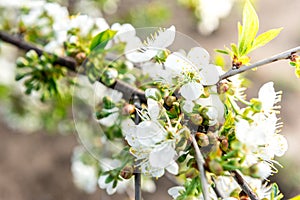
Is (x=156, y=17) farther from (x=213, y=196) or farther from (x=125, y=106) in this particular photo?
(x=213, y=196)

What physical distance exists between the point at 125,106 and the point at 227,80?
183mm

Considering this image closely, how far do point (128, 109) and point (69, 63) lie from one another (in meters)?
0.34

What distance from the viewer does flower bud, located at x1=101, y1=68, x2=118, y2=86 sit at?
83 centimetres

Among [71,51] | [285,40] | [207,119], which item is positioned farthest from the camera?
[285,40]

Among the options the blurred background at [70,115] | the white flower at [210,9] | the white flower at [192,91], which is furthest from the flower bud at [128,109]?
the white flower at [210,9]

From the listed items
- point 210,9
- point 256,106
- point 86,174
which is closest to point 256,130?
point 256,106

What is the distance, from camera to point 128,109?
702 mm

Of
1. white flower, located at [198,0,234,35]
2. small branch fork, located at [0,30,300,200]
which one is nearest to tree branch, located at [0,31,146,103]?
small branch fork, located at [0,30,300,200]

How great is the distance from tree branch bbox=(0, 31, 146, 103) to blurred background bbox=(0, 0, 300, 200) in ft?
0.88

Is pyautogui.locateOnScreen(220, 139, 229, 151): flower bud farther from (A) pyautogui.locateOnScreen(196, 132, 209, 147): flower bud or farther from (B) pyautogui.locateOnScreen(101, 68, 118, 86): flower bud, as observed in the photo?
(B) pyautogui.locateOnScreen(101, 68, 118, 86): flower bud

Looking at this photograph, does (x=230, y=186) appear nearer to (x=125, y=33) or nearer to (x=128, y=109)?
(x=128, y=109)

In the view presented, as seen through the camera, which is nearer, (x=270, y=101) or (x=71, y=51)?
(x=270, y=101)

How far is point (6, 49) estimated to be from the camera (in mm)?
1995

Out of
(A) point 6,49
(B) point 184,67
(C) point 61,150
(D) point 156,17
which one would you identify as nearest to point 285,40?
(D) point 156,17
